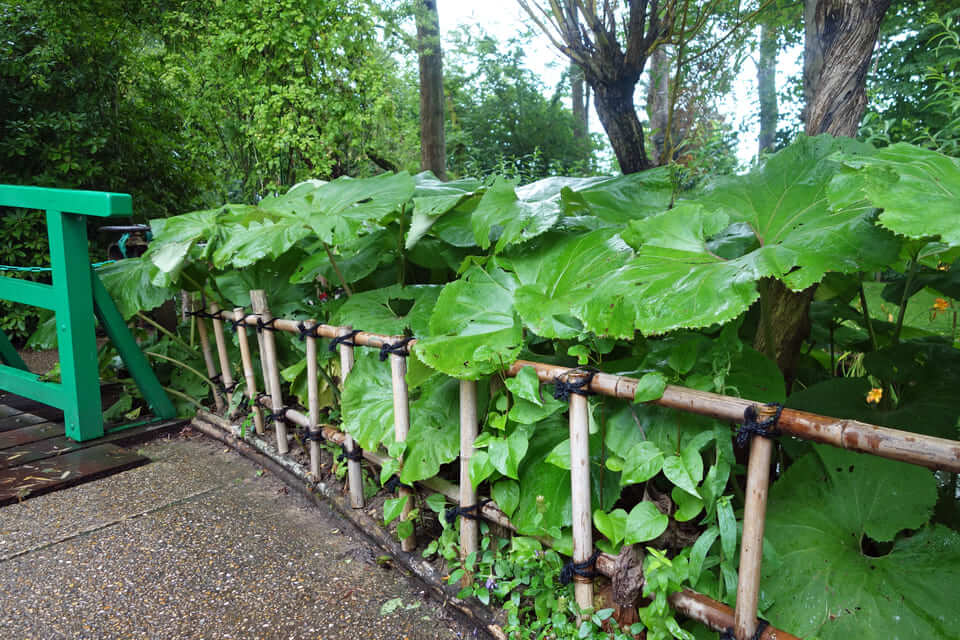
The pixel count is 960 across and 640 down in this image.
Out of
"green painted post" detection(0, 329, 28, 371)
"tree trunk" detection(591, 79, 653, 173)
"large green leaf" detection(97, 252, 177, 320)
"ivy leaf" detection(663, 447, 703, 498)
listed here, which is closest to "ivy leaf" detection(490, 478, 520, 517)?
"ivy leaf" detection(663, 447, 703, 498)

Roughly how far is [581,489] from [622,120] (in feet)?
6.72

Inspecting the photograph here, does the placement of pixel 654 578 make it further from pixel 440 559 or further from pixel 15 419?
pixel 15 419

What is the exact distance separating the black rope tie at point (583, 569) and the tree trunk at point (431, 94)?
560 cm

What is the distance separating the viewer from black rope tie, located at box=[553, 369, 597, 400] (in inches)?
49.5

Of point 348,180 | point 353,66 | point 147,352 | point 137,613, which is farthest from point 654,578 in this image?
point 353,66

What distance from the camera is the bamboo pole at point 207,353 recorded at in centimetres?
289

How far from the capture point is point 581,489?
1.29 metres

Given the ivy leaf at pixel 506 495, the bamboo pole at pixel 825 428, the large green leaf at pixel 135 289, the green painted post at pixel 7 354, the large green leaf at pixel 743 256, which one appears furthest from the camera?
the green painted post at pixel 7 354

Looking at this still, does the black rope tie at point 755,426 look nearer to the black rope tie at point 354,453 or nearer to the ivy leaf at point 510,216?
the ivy leaf at point 510,216

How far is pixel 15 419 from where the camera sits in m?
3.09

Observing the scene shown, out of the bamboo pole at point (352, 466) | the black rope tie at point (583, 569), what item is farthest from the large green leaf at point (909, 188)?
the bamboo pole at point (352, 466)

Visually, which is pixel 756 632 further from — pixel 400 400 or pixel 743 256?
pixel 400 400

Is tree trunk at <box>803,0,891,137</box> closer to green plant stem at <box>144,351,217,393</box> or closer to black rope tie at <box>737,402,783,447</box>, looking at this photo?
black rope tie at <box>737,402,783,447</box>

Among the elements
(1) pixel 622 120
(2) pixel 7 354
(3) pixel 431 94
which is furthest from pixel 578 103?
(2) pixel 7 354
